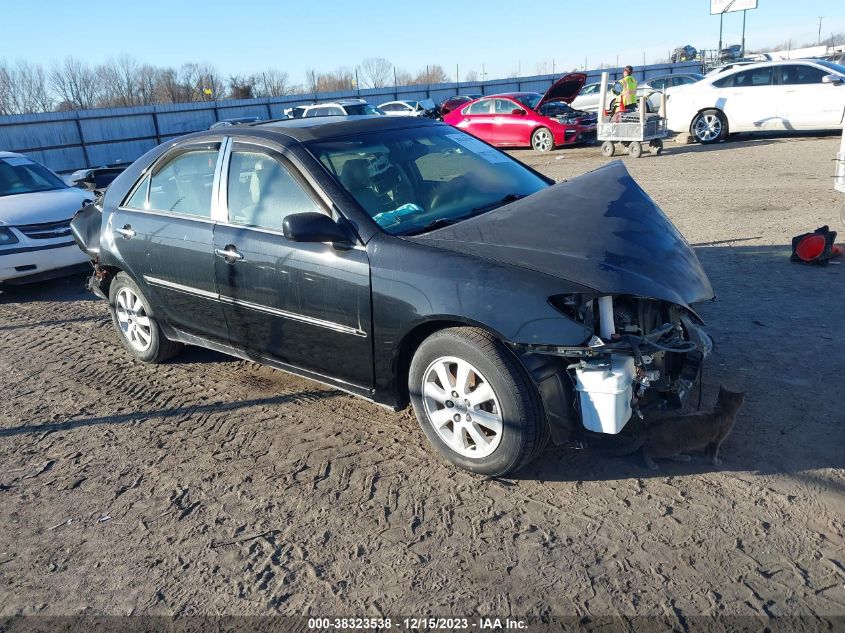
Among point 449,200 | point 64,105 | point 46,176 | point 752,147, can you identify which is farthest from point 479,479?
point 64,105

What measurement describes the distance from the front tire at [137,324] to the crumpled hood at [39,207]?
119 inches

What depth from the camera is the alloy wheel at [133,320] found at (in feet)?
17.4

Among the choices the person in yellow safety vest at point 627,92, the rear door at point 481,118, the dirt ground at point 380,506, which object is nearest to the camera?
the dirt ground at point 380,506

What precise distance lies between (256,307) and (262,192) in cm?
71

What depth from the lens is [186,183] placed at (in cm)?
477

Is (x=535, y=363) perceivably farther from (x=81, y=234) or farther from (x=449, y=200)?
(x=81, y=234)

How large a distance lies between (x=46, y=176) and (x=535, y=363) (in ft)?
27.2

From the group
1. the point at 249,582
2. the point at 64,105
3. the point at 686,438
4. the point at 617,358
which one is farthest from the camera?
the point at 64,105

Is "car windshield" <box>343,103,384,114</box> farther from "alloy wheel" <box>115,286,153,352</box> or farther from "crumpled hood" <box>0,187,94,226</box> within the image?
"alloy wheel" <box>115,286,153,352</box>

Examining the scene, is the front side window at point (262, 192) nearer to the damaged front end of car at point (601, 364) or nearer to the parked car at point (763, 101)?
the damaged front end of car at point (601, 364)

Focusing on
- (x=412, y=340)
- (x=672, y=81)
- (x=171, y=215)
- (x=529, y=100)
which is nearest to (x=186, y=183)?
(x=171, y=215)

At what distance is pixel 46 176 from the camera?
9094mm

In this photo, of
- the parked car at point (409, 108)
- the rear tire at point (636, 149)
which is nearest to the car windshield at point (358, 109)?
the parked car at point (409, 108)

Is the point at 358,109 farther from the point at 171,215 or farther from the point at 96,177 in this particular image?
the point at 171,215
